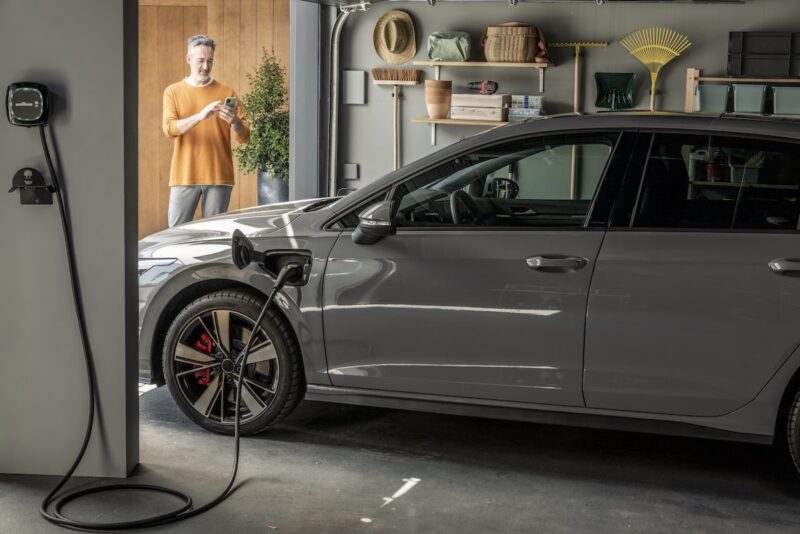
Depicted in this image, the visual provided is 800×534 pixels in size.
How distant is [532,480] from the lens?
397cm

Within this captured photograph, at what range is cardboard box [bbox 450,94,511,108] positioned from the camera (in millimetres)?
8977

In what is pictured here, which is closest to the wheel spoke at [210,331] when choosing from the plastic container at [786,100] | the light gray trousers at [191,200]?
the light gray trousers at [191,200]

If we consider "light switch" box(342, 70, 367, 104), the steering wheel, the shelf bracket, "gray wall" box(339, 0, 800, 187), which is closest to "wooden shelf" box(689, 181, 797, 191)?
the steering wheel

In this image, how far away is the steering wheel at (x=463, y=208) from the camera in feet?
13.1

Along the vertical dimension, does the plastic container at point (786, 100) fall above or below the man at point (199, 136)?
above

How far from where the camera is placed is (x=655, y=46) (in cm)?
898

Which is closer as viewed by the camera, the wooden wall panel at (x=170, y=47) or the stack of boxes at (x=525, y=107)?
the stack of boxes at (x=525, y=107)

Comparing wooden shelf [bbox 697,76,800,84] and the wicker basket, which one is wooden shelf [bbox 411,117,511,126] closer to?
the wicker basket

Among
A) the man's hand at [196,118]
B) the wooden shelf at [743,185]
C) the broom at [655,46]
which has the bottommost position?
the wooden shelf at [743,185]

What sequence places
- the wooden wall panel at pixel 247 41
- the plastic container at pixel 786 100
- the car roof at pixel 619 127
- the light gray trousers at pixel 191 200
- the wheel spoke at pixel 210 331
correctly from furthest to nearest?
1. the wooden wall panel at pixel 247 41
2. the plastic container at pixel 786 100
3. the light gray trousers at pixel 191 200
4. the wheel spoke at pixel 210 331
5. the car roof at pixel 619 127

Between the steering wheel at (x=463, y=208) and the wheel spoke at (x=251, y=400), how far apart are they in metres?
1.11

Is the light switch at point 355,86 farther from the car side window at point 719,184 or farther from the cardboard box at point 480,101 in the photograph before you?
the car side window at point 719,184

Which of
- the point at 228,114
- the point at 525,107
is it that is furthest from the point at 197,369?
the point at 525,107

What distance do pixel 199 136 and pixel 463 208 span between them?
3.59m
